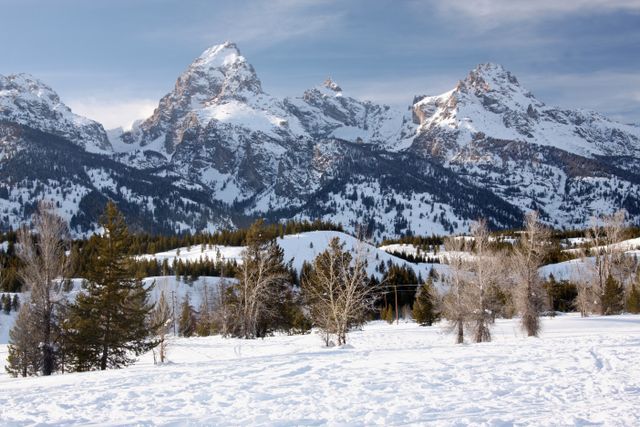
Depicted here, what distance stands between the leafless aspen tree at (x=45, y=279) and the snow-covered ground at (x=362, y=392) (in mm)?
13321

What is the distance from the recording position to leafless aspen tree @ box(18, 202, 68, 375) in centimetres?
3206

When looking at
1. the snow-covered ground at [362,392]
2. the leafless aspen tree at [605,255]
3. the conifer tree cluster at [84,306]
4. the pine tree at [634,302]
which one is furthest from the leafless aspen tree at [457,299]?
the pine tree at [634,302]

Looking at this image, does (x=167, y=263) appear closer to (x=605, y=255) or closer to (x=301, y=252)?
(x=301, y=252)

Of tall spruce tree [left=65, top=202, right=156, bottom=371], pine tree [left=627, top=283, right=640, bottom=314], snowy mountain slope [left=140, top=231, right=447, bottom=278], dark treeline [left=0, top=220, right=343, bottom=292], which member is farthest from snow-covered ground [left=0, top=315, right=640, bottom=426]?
snowy mountain slope [left=140, top=231, right=447, bottom=278]

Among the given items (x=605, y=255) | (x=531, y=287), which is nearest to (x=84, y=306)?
(x=531, y=287)

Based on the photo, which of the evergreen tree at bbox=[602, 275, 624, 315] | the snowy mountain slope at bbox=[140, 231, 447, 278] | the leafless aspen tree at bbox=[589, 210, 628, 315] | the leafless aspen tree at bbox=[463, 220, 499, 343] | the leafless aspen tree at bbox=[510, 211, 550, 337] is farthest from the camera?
the snowy mountain slope at bbox=[140, 231, 447, 278]

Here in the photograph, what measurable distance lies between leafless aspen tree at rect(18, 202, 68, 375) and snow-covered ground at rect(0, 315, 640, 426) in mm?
13321

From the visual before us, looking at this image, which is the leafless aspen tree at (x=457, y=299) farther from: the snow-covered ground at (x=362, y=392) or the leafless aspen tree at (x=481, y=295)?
the snow-covered ground at (x=362, y=392)

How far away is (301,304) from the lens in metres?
69.4

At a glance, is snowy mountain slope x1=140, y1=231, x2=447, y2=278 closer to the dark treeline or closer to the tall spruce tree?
the dark treeline

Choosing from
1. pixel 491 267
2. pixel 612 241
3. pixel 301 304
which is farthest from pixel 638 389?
pixel 612 241

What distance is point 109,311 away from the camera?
108 feet

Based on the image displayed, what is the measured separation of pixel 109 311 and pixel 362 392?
75.9ft

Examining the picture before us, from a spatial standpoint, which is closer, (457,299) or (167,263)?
(457,299)
